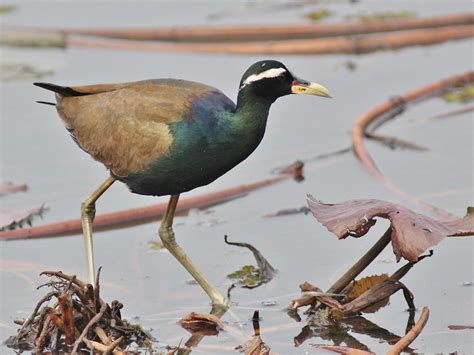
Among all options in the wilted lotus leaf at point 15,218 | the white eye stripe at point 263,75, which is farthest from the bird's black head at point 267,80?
the wilted lotus leaf at point 15,218

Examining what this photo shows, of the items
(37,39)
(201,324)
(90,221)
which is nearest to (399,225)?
(201,324)

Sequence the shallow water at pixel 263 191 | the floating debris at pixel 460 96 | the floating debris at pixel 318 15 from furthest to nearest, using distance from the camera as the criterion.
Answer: the floating debris at pixel 318 15
the floating debris at pixel 460 96
the shallow water at pixel 263 191

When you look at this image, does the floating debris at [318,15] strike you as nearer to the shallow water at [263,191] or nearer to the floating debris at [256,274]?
the shallow water at [263,191]

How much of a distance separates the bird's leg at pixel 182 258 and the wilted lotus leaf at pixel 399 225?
2.87 ft

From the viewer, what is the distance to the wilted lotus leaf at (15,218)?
7.07m

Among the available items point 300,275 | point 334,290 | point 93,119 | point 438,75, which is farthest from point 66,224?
point 438,75

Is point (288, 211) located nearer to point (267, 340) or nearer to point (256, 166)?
point (256, 166)

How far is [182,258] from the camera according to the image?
620cm

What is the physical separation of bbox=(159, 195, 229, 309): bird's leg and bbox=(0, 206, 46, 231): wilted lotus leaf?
1.17 m

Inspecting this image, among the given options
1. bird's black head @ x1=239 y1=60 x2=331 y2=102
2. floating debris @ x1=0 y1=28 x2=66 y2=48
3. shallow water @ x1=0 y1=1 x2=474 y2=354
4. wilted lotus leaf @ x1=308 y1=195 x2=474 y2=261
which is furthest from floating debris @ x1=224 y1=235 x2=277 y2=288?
floating debris @ x1=0 y1=28 x2=66 y2=48

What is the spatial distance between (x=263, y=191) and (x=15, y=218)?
155 cm

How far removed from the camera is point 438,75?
10086mm

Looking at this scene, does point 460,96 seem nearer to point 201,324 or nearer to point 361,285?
point 361,285

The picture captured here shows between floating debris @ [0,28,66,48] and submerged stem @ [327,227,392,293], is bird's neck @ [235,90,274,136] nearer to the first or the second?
submerged stem @ [327,227,392,293]
